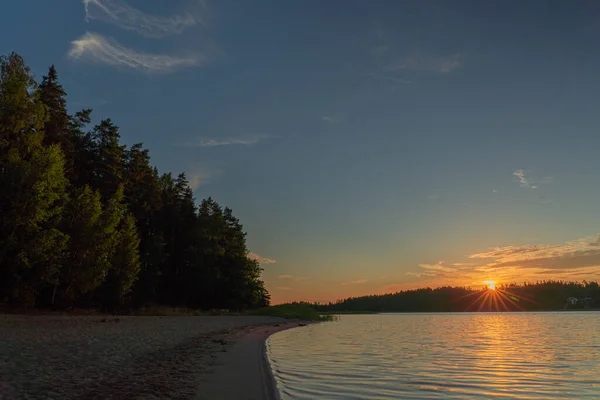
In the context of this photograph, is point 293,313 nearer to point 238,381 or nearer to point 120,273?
point 120,273

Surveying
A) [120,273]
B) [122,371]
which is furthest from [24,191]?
[122,371]

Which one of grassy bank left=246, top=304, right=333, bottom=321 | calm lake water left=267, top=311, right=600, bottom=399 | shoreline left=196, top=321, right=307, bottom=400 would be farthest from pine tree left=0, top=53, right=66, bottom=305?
grassy bank left=246, top=304, right=333, bottom=321

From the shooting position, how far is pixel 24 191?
3862cm

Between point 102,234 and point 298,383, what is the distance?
43304mm

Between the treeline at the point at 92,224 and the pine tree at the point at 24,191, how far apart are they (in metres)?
0.10

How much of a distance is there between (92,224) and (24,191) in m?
11.6

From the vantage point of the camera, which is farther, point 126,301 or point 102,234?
point 126,301

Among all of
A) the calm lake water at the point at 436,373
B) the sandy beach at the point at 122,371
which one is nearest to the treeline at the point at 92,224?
the sandy beach at the point at 122,371

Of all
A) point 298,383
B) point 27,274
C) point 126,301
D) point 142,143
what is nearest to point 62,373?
point 298,383

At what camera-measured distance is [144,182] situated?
82625mm

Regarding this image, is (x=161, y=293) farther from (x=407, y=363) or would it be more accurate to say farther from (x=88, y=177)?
(x=407, y=363)

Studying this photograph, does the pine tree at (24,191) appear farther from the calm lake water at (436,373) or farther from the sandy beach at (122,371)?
the calm lake water at (436,373)

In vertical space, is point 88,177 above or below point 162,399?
above

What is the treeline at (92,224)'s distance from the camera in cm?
3981
